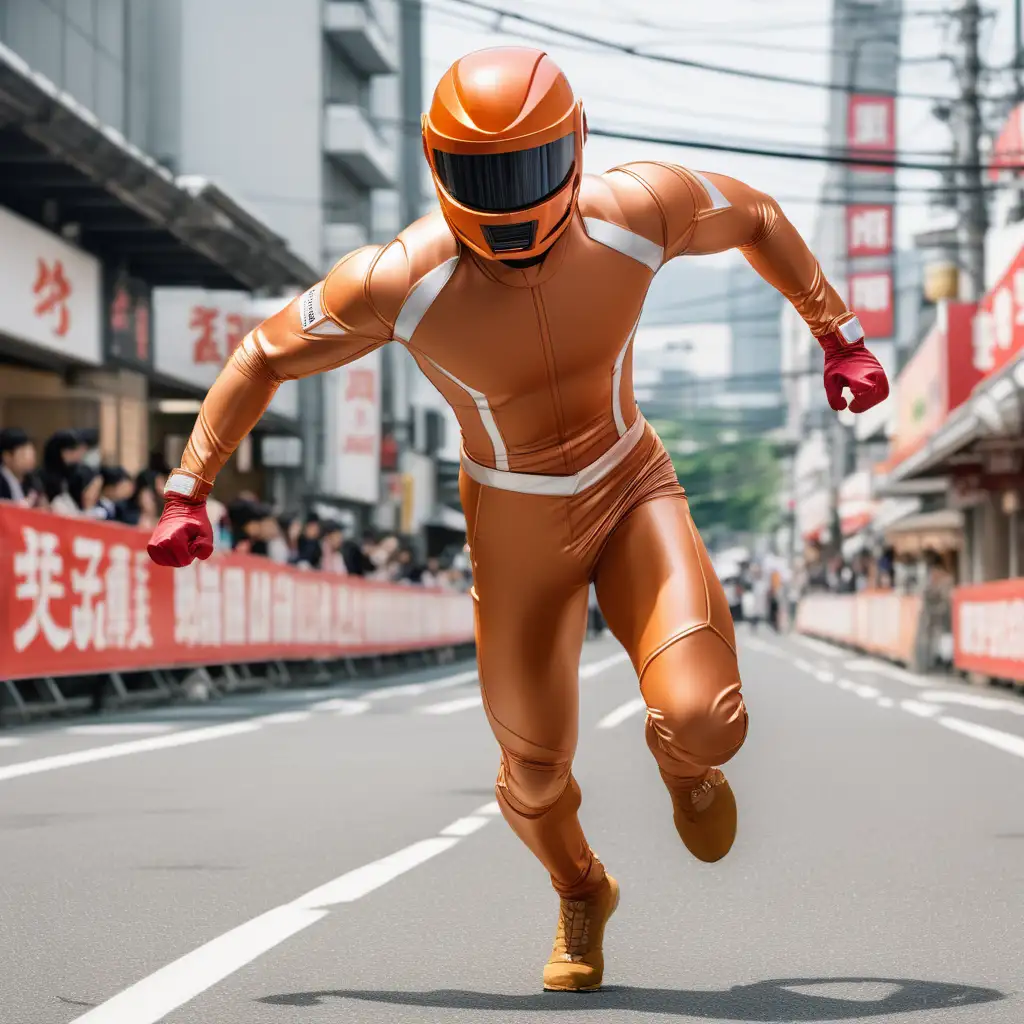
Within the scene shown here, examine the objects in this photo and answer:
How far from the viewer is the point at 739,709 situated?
5027mm

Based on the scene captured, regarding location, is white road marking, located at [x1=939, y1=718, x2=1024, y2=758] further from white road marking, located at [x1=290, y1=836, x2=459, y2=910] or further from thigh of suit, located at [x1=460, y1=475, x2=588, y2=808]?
thigh of suit, located at [x1=460, y1=475, x2=588, y2=808]

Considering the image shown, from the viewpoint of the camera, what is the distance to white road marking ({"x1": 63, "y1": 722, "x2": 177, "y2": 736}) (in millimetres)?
14391

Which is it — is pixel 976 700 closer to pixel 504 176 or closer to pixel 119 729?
pixel 119 729

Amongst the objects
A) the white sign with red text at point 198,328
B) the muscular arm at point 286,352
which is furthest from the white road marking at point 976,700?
the white sign with red text at point 198,328

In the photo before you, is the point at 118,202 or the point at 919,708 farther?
the point at 118,202

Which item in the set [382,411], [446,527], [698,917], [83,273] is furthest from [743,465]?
[698,917]

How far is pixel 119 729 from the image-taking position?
14812 millimetres

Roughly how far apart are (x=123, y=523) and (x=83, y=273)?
31.1ft

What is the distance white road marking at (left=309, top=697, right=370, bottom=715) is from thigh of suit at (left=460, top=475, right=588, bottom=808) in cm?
1231

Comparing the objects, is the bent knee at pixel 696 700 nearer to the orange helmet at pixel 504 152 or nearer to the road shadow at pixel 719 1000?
the road shadow at pixel 719 1000

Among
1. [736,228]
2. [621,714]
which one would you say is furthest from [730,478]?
[736,228]

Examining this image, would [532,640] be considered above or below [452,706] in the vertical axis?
above

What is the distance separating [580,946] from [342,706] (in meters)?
13.5

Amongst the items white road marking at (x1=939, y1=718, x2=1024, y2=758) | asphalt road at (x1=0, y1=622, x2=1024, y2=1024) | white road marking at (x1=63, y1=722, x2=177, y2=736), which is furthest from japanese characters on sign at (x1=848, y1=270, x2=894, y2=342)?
asphalt road at (x1=0, y1=622, x2=1024, y2=1024)
